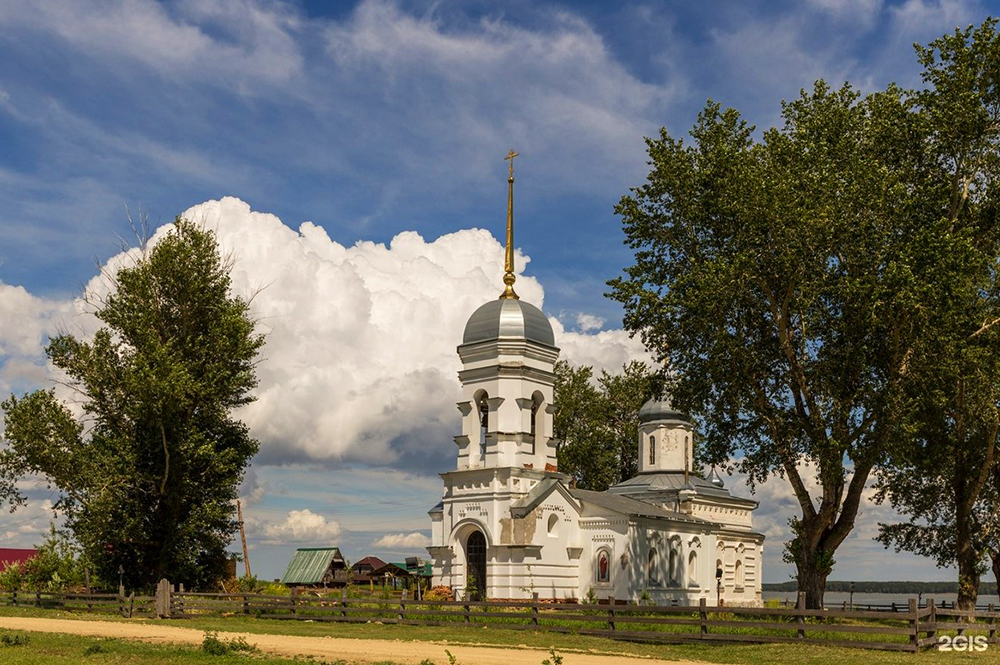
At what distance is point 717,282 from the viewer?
96.4 feet

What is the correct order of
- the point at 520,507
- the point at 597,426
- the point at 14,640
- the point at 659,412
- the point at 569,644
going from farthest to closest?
the point at 597,426
the point at 659,412
the point at 520,507
the point at 569,644
the point at 14,640

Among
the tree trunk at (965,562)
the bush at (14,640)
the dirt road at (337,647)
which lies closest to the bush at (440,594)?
the dirt road at (337,647)

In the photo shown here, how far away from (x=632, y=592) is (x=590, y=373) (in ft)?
88.1

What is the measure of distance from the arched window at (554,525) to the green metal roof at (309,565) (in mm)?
20932

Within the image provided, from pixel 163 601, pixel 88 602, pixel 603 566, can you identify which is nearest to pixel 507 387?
pixel 603 566

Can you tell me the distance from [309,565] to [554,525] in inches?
887

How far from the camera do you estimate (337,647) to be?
2372 centimetres

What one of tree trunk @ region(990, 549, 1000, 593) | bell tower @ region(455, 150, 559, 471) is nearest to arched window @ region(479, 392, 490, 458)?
bell tower @ region(455, 150, 559, 471)

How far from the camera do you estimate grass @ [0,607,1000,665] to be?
73.2ft

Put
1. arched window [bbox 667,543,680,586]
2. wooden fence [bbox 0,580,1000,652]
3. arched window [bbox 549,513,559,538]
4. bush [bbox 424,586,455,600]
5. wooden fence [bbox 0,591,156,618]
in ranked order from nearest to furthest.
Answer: wooden fence [bbox 0,580,1000,652]
wooden fence [bbox 0,591,156,618]
bush [bbox 424,586,455,600]
arched window [bbox 549,513,559,538]
arched window [bbox 667,543,680,586]

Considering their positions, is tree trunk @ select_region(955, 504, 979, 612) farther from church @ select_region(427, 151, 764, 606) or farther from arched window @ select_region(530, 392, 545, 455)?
arched window @ select_region(530, 392, 545, 455)

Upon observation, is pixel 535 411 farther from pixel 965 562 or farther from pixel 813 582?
pixel 965 562

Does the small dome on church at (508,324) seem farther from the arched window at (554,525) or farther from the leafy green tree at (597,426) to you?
the leafy green tree at (597,426)

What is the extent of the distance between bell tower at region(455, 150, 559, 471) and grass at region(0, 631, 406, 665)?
22.2 meters
